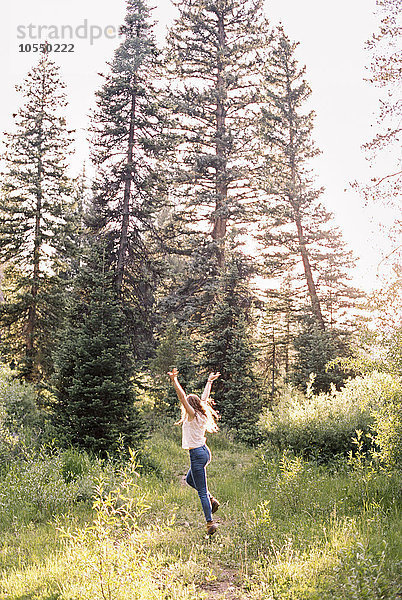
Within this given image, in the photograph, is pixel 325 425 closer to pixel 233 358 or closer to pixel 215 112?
pixel 233 358

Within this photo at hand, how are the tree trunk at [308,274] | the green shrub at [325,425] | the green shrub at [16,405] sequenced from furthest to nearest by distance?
the tree trunk at [308,274] → the green shrub at [16,405] → the green shrub at [325,425]

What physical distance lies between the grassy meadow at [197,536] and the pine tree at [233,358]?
6.14m

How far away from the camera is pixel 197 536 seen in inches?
267

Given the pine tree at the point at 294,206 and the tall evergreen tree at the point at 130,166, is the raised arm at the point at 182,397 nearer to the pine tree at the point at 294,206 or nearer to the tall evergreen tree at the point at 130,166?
the tall evergreen tree at the point at 130,166

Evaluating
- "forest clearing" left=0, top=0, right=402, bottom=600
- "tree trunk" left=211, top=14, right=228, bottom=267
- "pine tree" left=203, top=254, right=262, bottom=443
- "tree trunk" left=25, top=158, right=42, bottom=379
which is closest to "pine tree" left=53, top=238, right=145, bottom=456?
"forest clearing" left=0, top=0, right=402, bottom=600

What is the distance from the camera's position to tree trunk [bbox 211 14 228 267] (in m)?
21.9

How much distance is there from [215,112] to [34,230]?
10.7 m

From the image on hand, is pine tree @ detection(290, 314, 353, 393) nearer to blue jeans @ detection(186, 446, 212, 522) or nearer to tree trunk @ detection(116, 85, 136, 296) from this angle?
Result: tree trunk @ detection(116, 85, 136, 296)

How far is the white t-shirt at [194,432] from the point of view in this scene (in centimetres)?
693

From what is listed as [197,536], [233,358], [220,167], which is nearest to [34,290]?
[233,358]

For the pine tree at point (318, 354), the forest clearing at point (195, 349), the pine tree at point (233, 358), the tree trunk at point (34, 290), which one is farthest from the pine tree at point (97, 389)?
the pine tree at point (318, 354)

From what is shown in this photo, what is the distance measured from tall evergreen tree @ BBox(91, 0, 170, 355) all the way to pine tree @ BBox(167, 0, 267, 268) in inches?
161

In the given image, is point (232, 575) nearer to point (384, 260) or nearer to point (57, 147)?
point (384, 260)

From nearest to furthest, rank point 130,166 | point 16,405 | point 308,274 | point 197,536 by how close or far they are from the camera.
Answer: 1. point 197,536
2. point 16,405
3. point 130,166
4. point 308,274
